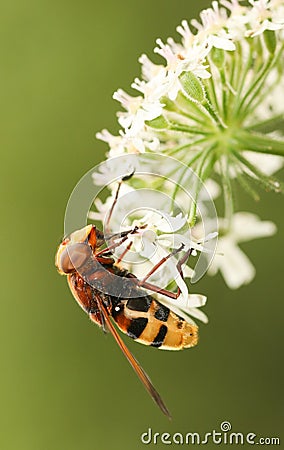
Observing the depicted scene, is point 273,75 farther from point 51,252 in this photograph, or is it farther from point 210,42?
point 51,252

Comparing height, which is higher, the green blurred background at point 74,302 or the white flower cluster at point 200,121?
the green blurred background at point 74,302

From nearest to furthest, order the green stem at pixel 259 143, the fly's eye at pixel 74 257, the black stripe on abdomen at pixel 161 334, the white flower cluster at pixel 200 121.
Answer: the black stripe on abdomen at pixel 161 334 < the fly's eye at pixel 74 257 < the white flower cluster at pixel 200 121 < the green stem at pixel 259 143

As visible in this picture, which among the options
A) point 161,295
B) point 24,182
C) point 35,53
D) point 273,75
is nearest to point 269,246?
point 24,182

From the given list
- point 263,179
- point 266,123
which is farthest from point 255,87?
point 263,179

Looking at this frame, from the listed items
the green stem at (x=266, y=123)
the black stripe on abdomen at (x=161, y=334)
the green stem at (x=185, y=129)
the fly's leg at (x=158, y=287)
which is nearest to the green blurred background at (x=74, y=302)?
the green stem at (x=266, y=123)

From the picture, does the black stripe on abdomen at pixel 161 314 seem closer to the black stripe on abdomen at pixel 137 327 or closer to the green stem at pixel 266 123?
the black stripe on abdomen at pixel 137 327

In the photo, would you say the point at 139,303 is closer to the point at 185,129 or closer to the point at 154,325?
the point at 154,325
